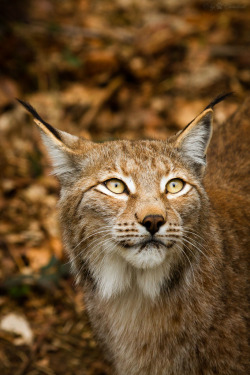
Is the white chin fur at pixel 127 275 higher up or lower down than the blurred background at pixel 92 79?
lower down

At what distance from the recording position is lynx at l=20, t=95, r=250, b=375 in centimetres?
291

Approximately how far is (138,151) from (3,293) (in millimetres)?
2395

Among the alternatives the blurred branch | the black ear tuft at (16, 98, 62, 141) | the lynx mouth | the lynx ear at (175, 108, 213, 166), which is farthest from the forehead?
the blurred branch

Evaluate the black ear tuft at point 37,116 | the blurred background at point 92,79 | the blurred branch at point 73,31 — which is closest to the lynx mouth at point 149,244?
the black ear tuft at point 37,116

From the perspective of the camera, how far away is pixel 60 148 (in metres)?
3.16

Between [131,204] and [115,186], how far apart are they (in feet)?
0.74

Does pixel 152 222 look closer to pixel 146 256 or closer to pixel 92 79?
pixel 146 256

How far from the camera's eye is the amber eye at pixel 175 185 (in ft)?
9.91

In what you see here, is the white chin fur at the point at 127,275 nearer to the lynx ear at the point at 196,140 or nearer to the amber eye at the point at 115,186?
the amber eye at the point at 115,186

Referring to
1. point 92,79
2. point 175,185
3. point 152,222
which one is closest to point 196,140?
point 175,185

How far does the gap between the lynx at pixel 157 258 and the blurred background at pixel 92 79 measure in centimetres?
183

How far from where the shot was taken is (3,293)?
4699 mm

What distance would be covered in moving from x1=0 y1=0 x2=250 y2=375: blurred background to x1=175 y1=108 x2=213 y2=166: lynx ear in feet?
7.42

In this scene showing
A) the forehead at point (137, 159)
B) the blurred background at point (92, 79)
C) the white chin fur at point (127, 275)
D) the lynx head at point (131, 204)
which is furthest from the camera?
the blurred background at point (92, 79)
